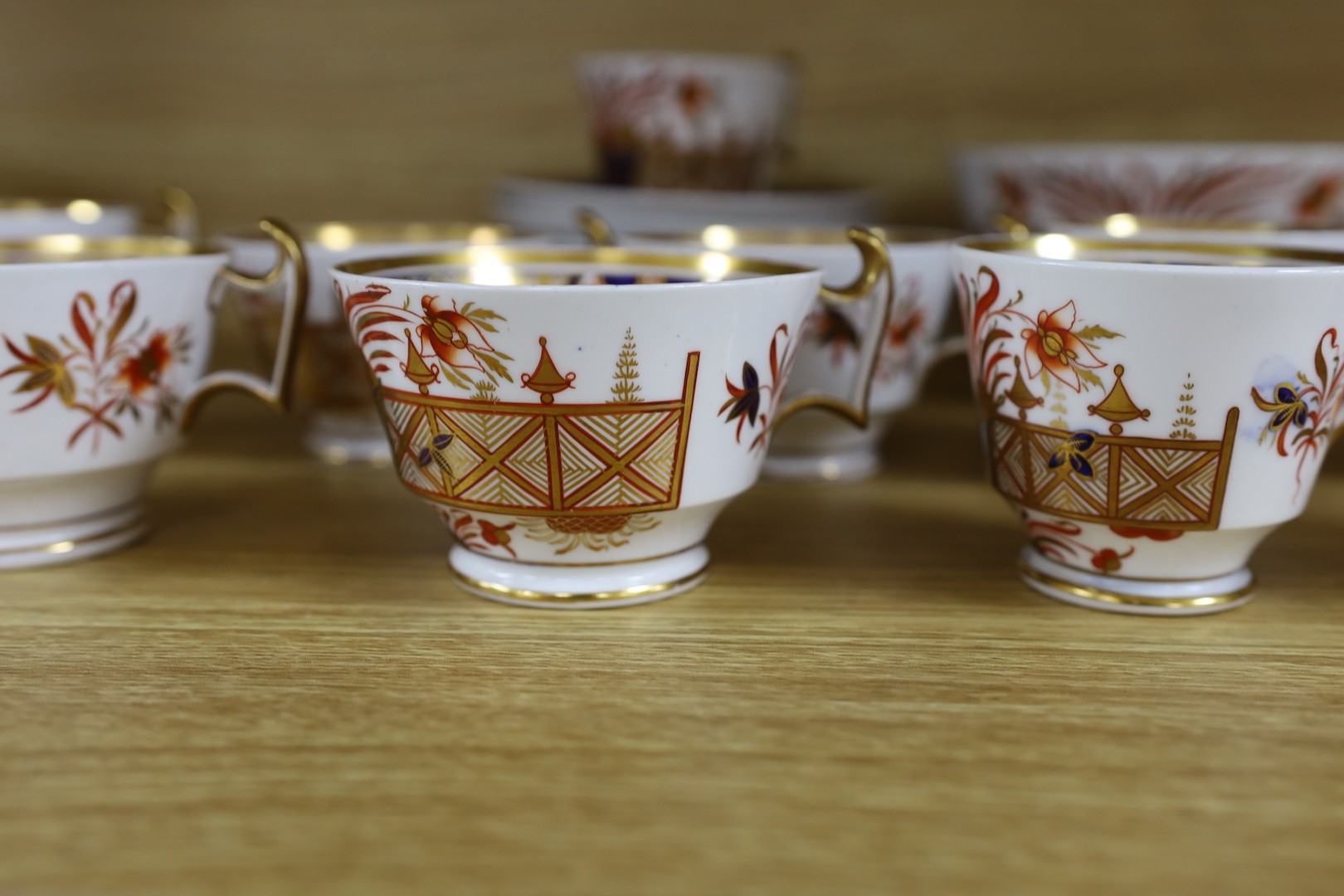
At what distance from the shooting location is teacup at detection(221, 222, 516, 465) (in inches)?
28.6

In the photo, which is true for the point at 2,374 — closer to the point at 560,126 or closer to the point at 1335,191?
the point at 560,126

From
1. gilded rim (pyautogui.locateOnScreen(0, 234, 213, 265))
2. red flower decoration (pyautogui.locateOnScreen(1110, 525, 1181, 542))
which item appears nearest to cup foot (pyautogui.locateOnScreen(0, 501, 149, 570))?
gilded rim (pyautogui.locateOnScreen(0, 234, 213, 265))

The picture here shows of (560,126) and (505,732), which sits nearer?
(505,732)

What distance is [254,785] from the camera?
374 millimetres

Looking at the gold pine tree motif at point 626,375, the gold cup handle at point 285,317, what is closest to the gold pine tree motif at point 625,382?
the gold pine tree motif at point 626,375

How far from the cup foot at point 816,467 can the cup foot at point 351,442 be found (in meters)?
0.25

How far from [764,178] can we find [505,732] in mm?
567

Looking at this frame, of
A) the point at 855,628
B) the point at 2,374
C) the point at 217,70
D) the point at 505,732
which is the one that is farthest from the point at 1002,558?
the point at 217,70

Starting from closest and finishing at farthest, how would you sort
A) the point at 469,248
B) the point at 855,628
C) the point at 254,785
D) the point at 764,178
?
1. the point at 254,785
2. the point at 855,628
3. the point at 469,248
4. the point at 764,178

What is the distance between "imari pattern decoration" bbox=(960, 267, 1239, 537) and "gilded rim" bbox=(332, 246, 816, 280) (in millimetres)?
95

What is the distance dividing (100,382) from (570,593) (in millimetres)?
236

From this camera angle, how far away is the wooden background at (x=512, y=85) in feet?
2.98

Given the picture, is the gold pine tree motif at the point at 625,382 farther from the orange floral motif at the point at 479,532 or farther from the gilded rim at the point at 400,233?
the gilded rim at the point at 400,233

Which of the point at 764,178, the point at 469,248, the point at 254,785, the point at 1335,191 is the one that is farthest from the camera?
the point at 764,178
